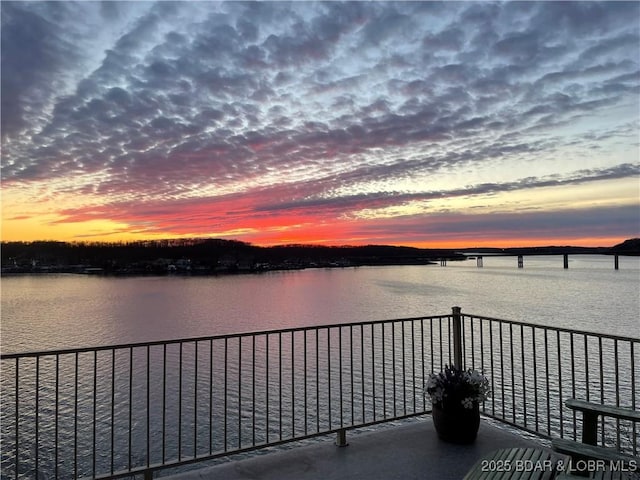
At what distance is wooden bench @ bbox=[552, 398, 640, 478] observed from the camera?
1.99 m

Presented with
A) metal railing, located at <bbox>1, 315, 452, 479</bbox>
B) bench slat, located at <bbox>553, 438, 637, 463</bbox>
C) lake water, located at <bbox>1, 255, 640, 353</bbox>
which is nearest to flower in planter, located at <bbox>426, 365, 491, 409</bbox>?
metal railing, located at <bbox>1, 315, 452, 479</bbox>

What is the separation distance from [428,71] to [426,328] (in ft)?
41.5

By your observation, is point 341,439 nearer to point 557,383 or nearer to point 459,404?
point 459,404

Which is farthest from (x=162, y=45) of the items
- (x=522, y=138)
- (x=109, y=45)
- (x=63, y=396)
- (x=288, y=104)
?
(x=522, y=138)

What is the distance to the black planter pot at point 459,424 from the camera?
142 inches

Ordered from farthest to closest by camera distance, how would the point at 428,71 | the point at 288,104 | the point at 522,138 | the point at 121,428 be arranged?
the point at 522,138 < the point at 288,104 < the point at 428,71 < the point at 121,428

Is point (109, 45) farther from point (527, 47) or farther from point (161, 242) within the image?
point (161, 242)

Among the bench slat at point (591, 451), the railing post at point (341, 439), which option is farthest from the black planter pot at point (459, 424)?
the bench slat at point (591, 451)

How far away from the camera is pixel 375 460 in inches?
132

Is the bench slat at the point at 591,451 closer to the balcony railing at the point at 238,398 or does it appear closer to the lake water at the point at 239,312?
the balcony railing at the point at 238,398

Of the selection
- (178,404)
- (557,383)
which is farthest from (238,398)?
(557,383)

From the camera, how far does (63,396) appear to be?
12125mm

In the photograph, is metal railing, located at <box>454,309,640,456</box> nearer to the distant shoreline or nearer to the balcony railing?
the balcony railing

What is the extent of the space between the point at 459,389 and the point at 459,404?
0.41 feet
